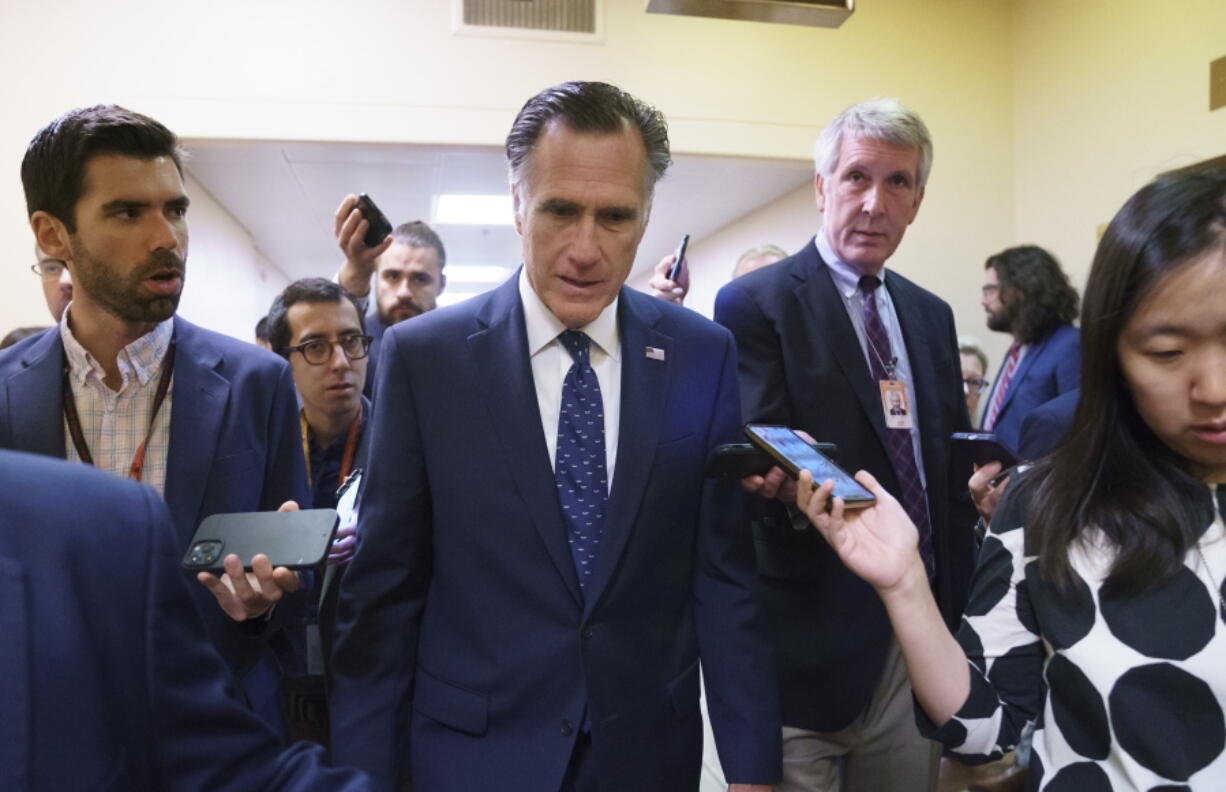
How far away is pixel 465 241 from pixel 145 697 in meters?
8.19

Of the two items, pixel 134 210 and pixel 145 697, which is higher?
pixel 134 210

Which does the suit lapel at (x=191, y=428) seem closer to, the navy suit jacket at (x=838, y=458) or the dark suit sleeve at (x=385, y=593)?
the dark suit sleeve at (x=385, y=593)

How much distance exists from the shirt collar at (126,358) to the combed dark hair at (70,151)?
7.9 inches

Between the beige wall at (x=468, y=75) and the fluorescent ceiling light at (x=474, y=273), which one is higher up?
the beige wall at (x=468, y=75)

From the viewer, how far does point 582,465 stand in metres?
1.42

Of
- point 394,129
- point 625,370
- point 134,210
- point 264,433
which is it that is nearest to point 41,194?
point 134,210

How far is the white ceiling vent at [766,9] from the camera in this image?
2.57m

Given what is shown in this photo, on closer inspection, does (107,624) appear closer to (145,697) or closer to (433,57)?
(145,697)

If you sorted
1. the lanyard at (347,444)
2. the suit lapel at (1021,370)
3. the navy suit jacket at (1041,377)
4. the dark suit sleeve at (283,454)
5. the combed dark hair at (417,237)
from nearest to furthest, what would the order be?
the dark suit sleeve at (283,454)
the lanyard at (347,444)
the combed dark hair at (417,237)
the navy suit jacket at (1041,377)
the suit lapel at (1021,370)

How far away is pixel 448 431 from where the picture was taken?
1.40 metres

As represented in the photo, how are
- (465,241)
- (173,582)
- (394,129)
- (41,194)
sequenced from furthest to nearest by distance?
(465,241) → (394,129) → (41,194) → (173,582)

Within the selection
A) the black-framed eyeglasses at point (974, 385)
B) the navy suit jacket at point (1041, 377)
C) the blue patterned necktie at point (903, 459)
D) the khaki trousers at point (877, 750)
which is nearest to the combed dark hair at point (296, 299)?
the blue patterned necktie at point (903, 459)

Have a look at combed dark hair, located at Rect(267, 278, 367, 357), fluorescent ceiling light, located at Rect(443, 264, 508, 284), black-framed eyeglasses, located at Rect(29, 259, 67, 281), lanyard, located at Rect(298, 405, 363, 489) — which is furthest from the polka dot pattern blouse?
fluorescent ceiling light, located at Rect(443, 264, 508, 284)

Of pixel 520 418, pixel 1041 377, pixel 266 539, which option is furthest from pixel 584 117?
pixel 1041 377
